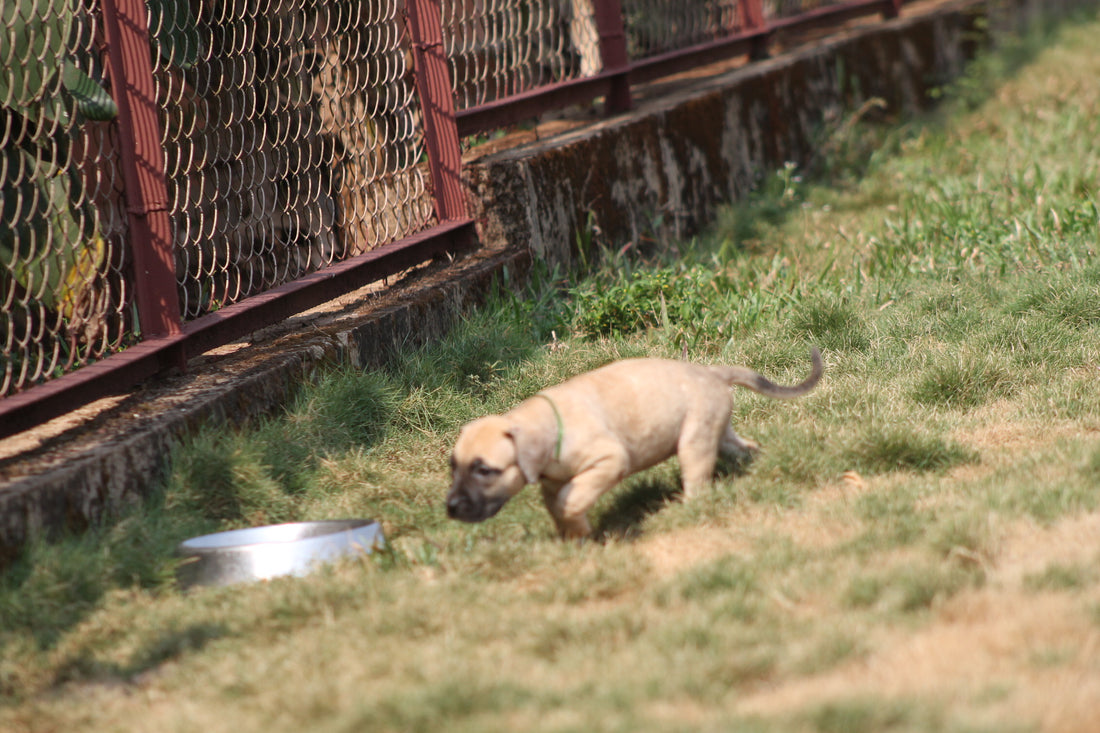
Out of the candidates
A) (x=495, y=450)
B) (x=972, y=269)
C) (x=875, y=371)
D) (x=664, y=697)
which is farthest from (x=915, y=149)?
(x=664, y=697)

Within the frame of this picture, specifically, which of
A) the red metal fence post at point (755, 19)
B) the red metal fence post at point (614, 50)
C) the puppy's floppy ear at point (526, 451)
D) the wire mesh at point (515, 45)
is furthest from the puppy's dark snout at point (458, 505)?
the red metal fence post at point (755, 19)

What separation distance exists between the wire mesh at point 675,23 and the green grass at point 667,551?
9.28 ft

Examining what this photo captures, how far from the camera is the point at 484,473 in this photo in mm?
3330

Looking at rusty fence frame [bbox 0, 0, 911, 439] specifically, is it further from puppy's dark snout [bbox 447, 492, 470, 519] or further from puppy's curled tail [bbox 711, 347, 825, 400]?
puppy's curled tail [bbox 711, 347, 825, 400]

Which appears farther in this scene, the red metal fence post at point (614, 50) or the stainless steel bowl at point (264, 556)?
the red metal fence post at point (614, 50)

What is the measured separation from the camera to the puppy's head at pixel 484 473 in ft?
10.9

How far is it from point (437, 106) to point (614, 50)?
2.09 m

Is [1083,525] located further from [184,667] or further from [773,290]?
[773,290]

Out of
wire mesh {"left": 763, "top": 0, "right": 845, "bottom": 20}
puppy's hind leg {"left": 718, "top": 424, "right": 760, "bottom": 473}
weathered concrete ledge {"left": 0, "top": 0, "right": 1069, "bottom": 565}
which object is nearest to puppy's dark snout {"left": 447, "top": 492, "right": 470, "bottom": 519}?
puppy's hind leg {"left": 718, "top": 424, "right": 760, "bottom": 473}

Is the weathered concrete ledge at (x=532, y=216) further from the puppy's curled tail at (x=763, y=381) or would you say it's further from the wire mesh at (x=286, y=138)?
the puppy's curled tail at (x=763, y=381)

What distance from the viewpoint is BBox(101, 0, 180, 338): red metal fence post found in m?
4.19

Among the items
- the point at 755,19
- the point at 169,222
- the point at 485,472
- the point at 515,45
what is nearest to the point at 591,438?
the point at 485,472

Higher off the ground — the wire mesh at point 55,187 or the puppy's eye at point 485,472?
the wire mesh at point 55,187

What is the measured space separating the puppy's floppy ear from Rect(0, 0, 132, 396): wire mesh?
1757mm
